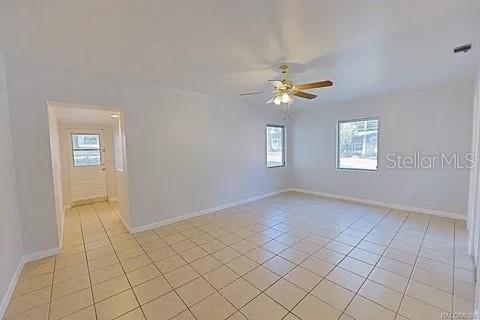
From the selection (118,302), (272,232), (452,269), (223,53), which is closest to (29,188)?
(118,302)

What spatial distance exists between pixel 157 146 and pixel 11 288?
2.33m

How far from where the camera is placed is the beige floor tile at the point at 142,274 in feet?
7.38

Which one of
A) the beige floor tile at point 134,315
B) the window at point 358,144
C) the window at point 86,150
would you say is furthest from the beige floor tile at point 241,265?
the window at point 86,150

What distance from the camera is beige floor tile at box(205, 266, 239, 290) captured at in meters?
2.18

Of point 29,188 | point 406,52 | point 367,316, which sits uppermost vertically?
point 406,52

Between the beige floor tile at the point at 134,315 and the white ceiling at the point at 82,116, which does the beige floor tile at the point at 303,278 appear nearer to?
the beige floor tile at the point at 134,315

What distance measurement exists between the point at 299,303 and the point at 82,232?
11.7 feet

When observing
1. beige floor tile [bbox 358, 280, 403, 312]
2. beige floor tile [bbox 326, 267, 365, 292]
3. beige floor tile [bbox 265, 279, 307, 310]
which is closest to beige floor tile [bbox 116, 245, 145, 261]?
beige floor tile [bbox 265, 279, 307, 310]

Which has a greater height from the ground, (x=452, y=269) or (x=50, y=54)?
(x=50, y=54)

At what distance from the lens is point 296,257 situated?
2.65m

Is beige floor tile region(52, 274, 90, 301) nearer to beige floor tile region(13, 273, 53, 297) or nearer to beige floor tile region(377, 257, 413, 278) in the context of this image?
beige floor tile region(13, 273, 53, 297)

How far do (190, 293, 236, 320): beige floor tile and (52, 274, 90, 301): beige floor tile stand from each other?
123cm

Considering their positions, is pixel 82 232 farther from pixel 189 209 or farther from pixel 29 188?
pixel 189 209

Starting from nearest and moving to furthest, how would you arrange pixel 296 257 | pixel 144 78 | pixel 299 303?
pixel 299 303
pixel 296 257
pixel 144 78
